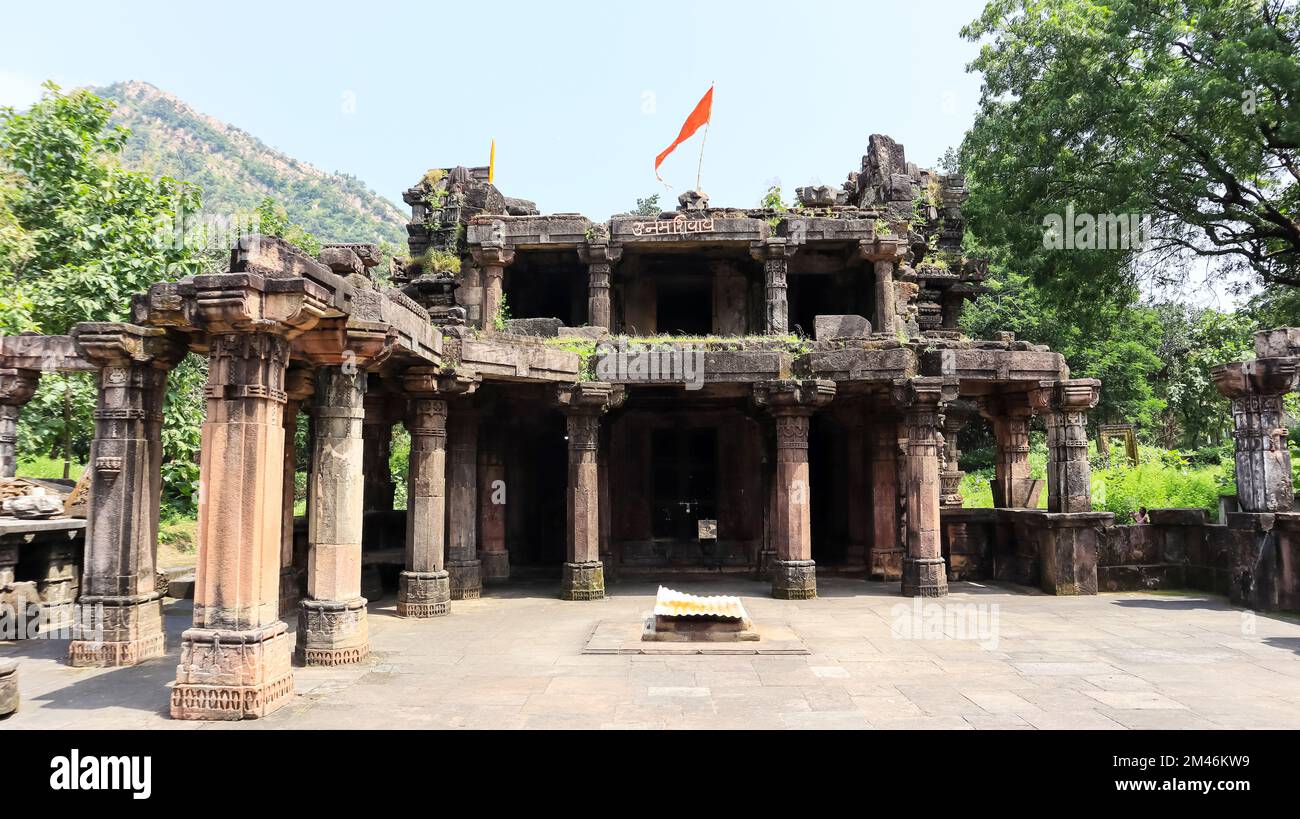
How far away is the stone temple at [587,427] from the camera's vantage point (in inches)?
271

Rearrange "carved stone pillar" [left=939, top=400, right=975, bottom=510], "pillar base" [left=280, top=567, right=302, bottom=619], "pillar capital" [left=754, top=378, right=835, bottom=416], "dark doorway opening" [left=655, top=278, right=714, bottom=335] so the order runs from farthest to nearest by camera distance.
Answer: "dark doorway opening" [left=655, top=278, right=714, bottom=335]
"carved stone pillar" [left=939, top=400, right=975, bottom=510]
"pillar capital" [left=754, top=378, right=835, bottom=416]
"pillar base" [left=280, top=567, right=302, bottom=619]

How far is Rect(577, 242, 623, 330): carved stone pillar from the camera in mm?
17016

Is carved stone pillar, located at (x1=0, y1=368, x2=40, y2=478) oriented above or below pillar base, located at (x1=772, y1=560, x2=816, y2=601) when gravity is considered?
above

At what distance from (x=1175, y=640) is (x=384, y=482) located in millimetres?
16680

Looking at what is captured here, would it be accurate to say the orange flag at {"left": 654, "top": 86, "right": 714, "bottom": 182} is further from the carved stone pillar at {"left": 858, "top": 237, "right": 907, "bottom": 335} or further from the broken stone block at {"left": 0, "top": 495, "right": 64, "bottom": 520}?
the broken stone block at {"left": 0, "top": 495, "right": 64, "bottom": 520}

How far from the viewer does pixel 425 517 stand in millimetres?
12172

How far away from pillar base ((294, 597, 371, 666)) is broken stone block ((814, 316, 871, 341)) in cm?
979

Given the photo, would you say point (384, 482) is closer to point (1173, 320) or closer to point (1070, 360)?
point (1070, 360)

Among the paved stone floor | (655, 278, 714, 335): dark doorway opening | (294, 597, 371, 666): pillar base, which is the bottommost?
the paved stone floor

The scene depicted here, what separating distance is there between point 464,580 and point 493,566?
7.06ft

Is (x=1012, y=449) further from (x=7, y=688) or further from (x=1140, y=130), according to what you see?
(x=7, y=688)

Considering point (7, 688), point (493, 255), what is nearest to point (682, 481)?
point (493, 255)

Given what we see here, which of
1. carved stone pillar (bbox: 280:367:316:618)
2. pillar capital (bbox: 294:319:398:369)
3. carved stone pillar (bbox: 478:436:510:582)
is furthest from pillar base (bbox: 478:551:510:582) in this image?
pillar capital (bbox: 294:319:398:369)

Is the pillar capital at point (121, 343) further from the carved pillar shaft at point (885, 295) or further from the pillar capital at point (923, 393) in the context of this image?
the carved pillar shaft at point (885, 295)
